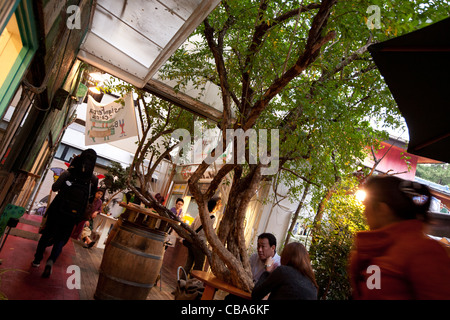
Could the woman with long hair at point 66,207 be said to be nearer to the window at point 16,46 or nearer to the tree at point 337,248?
the window at point 16,46

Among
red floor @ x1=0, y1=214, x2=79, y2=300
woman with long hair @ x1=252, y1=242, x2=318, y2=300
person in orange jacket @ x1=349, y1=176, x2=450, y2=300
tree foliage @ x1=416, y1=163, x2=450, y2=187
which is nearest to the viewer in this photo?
person in orange jacket @ x1=349, y1=176, x2=450, y2=300

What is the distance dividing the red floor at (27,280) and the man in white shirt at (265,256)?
8.63 feet

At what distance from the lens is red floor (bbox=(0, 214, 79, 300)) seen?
376cm

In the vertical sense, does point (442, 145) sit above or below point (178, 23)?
below

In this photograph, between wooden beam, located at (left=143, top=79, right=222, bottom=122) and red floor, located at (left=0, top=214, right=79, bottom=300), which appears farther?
wooden beam, located at (left=143, top=79, right=222, bottom=122)

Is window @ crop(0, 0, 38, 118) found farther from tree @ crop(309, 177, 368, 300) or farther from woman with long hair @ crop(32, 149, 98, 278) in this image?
tree @ crop(309, 177, 368, 300)

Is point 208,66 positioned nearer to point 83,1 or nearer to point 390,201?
point 83,1

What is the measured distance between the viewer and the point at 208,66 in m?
7.88

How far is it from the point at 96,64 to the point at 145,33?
79.4 inches

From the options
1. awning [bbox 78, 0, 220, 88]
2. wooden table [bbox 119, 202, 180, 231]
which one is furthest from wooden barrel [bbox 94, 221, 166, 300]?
awning [bbox 78, 0, 220, 88]

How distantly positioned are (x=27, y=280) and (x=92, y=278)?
5.41 ft

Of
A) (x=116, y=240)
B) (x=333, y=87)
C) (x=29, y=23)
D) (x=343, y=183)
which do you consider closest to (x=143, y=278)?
(x=116, y=240)

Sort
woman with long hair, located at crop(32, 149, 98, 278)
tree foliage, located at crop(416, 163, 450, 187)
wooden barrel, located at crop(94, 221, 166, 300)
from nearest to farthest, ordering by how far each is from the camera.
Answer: wooden barrel, located at crop(94, 221, 166, 300) → woman with long hair, located at crop(32, 149, 98, 278) → tree foliage, located at crop(416, 163, 450, 187)

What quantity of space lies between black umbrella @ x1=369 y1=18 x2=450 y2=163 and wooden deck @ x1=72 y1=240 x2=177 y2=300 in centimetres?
480
